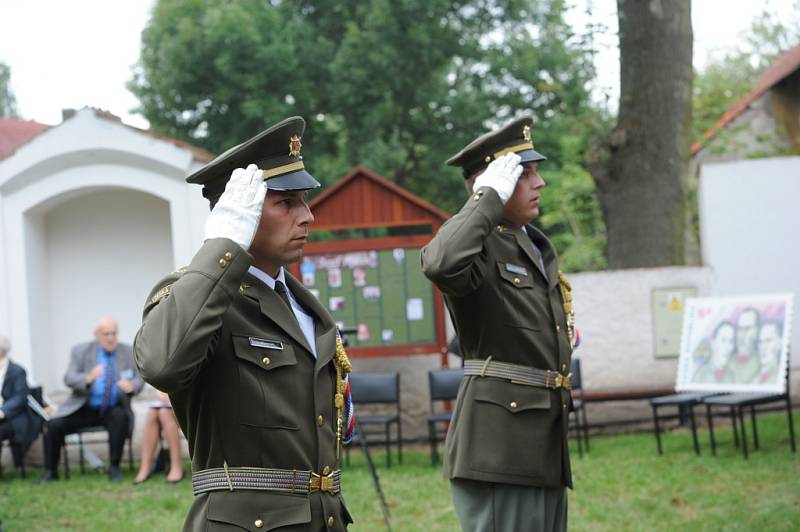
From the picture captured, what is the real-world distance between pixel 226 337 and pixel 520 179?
185 cm

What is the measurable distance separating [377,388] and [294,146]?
733 centimetres

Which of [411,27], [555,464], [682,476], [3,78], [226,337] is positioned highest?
[3,78]

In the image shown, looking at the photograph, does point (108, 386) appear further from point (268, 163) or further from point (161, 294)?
point (161, 294)

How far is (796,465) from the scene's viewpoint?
27.0ft

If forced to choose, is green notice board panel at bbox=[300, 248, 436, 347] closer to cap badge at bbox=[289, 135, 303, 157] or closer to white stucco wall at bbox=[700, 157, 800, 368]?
white stucco wall at bbox=[700, 157, 800, 368]

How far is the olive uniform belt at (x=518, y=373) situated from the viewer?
409 cm

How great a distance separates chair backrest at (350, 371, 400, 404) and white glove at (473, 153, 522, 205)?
6189 millimetres

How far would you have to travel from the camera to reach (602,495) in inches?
307

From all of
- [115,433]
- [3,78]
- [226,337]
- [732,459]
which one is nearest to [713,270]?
[732,459]

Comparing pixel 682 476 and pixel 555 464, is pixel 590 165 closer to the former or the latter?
pixel 682 476

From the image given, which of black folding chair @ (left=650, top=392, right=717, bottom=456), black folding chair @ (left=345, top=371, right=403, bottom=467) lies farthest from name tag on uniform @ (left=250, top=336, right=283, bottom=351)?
black folding chair @ (left=345, top=371, right=403, bottom=467)

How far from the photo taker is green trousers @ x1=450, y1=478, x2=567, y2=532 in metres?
3.95

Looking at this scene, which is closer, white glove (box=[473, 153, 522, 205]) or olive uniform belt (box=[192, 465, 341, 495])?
olive uniform belt (box=[192, 465, 341, 495])

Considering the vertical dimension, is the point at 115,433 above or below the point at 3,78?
below
